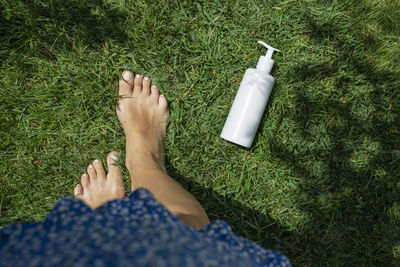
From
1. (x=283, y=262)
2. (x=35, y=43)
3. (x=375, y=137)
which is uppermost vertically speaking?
(x=375, y=137)

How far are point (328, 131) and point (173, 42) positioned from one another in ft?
3.57

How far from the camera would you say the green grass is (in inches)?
71.1

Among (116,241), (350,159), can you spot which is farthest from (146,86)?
(350,159)

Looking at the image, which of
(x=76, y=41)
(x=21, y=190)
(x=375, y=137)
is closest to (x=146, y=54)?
(x=76, y=41)

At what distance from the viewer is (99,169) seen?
1.87 m

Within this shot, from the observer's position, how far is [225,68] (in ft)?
5.96

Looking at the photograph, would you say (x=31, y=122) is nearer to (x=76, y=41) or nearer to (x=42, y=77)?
(x=42, y=77)

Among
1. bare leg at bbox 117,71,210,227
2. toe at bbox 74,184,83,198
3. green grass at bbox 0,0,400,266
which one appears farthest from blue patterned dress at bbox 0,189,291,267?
toe at bbox 74,184,83,198

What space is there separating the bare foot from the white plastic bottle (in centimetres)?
43

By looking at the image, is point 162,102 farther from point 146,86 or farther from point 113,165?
point 113,165

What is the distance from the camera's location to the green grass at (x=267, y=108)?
180cm

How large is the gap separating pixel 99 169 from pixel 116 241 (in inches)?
40.5

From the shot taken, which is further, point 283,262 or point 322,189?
point 322,189

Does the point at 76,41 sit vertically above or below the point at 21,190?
above
